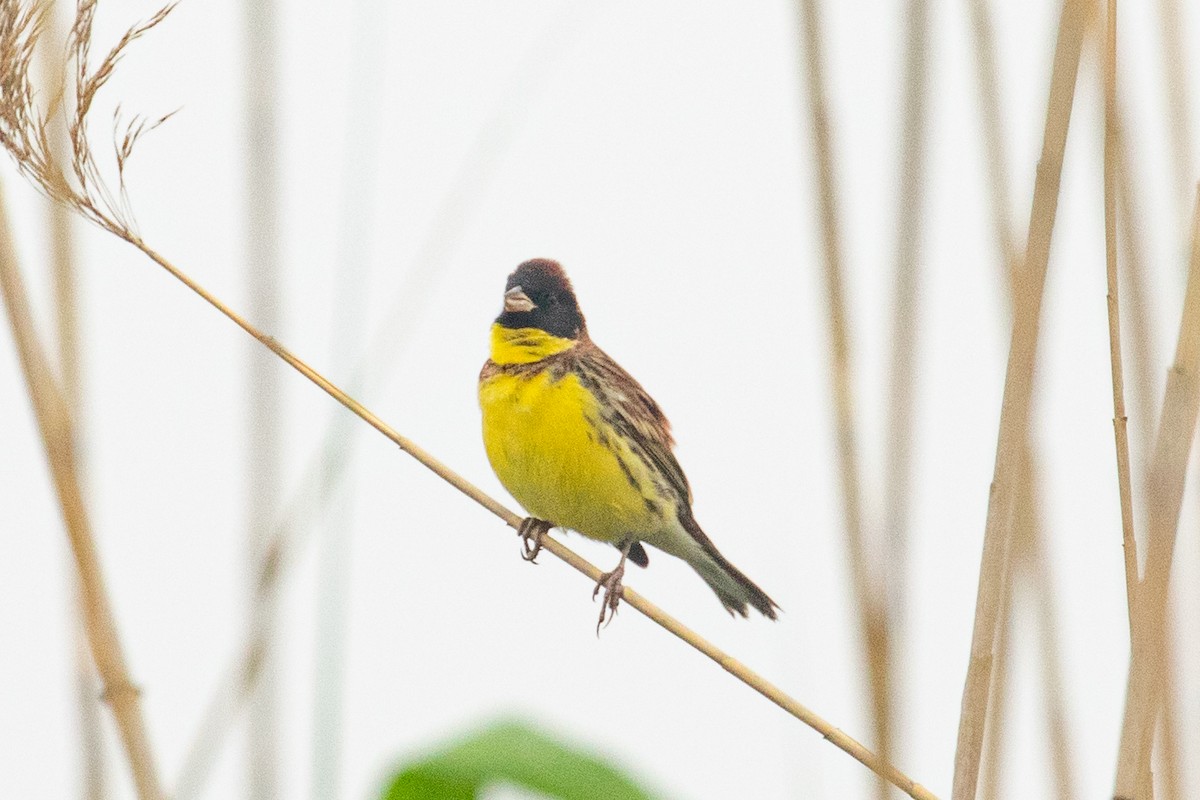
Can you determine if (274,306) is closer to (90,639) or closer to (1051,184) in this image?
(90,639)

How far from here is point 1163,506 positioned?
1.66 metres

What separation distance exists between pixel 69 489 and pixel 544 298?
6.70 feet

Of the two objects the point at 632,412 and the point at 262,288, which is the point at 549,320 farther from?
the point at 262,288

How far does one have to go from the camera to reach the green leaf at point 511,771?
966mm

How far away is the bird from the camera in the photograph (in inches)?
145

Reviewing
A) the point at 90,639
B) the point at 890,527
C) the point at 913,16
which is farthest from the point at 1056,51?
the point at 90,639

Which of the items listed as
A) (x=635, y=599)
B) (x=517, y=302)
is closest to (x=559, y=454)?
(x=517, y=302)

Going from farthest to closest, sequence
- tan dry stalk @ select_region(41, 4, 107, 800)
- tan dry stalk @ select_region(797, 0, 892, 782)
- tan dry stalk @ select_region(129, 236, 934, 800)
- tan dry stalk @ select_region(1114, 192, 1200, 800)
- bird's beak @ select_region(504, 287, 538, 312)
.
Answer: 1. bird's beak @ select_region(504, 287, 538, 312)
2. tan dry stalk @ select_region(41, 4, 107, 800)
3. tan dry stalk @ select_region(797, 0, 892, 782)
4. tan dry stalk @ select_region(129, 236, 934, 800)
5. tan dry stalk @ select_region(1114, 192, 1200, 800)

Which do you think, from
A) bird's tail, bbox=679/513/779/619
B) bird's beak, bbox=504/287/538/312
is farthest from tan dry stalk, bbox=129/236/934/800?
bird's tail, bbox=679/513/779/619

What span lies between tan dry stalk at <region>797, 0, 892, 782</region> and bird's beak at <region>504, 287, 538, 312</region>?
169 centimetres

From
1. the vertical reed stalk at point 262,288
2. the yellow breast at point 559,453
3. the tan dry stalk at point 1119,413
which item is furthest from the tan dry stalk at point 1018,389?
the yellow breast at point 559,453

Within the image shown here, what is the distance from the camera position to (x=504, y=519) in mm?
2410

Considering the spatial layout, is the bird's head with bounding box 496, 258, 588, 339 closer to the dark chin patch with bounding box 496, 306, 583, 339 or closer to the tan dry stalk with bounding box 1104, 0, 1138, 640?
the dark chin patch with bounding box 496, 306, 583, 339

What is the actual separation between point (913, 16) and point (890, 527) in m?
0.80
